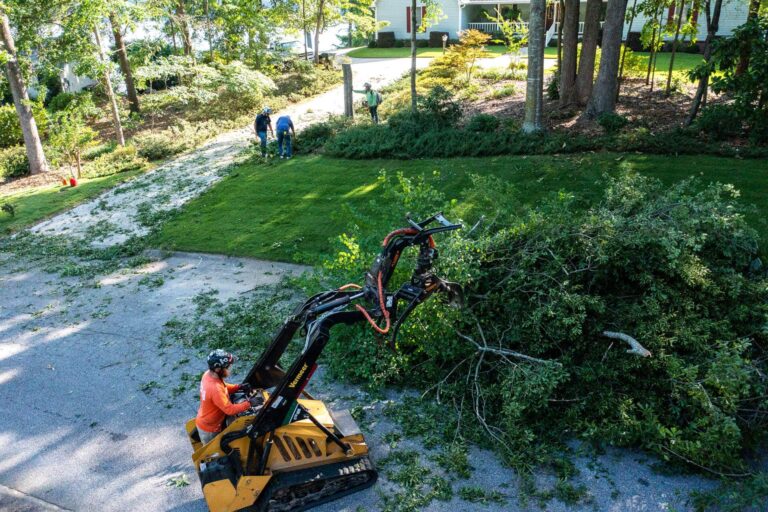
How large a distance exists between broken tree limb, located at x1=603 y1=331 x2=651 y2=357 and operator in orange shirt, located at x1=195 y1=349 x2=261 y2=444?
4.21 m

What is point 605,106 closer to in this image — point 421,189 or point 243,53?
point 421,189

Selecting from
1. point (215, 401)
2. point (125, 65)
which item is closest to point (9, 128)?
point (125, 65)

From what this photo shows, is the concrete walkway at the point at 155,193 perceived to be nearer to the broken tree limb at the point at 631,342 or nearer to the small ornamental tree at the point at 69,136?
the small ornamental tree at the point at 69,136

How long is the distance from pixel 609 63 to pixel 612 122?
1663 millimetres

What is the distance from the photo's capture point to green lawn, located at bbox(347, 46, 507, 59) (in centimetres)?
3375

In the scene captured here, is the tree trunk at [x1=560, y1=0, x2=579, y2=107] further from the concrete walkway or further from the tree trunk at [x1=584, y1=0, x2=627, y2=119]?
the concrete walkway

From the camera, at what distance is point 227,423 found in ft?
20.8

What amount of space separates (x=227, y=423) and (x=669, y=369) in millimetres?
4902

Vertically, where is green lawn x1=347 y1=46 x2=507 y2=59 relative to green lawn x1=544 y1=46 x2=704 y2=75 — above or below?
above

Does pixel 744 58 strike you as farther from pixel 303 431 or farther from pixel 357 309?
pixel 303 431

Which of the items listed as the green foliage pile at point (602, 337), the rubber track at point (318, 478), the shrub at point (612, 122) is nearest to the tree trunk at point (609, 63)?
the shrub at point (612, 122)

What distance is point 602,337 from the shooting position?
714 cm

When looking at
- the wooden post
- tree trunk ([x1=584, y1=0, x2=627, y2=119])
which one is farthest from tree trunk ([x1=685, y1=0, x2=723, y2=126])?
the wooden post

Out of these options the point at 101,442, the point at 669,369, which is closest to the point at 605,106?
the point at 669,369
